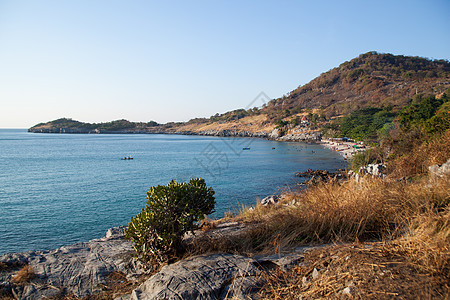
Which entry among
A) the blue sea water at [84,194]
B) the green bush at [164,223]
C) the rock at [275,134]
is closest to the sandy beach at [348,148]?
the blue sea water at [84,194]

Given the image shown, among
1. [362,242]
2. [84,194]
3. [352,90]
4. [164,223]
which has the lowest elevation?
[84,194]

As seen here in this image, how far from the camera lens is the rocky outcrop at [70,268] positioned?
5.05 metres

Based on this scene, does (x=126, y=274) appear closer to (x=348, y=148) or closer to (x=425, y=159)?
(x=425, y=159)

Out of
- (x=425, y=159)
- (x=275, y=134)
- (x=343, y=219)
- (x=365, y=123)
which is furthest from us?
(x=275, y=134)

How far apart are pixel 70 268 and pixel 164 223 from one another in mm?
2876

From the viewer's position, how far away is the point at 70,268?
6.00 meters

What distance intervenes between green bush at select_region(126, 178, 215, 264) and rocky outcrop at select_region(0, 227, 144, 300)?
1.98 feet

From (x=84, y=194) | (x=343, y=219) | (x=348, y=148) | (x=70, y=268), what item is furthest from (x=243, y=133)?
(x=343, y=219)

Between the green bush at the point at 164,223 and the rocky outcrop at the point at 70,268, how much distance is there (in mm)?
603

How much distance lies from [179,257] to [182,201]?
959 millimetres

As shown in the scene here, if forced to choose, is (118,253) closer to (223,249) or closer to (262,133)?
(223,249)

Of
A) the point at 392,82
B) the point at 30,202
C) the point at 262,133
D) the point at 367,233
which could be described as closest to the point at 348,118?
the point at 262,133

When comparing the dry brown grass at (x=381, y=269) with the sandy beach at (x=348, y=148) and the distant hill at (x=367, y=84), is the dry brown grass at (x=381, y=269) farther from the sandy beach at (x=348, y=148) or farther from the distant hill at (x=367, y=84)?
the distant hill at (x=367, y=84)

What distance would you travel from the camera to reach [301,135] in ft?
317
